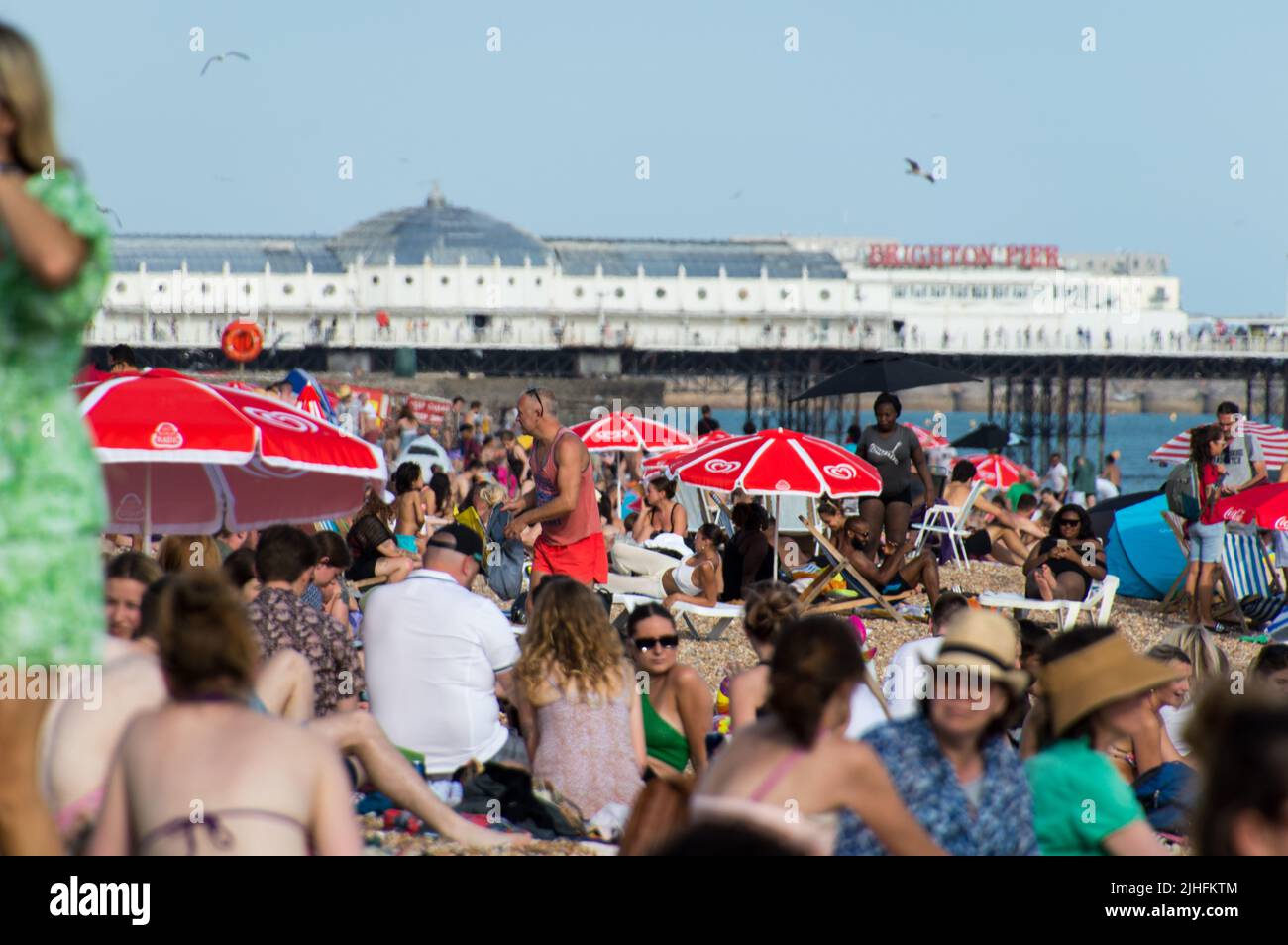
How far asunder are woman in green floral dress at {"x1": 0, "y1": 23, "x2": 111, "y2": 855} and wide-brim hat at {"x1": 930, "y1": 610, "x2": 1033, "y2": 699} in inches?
62.8

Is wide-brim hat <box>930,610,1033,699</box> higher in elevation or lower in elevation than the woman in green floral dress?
Answer: lower

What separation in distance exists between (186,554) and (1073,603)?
5.26m

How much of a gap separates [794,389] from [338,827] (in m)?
67.5

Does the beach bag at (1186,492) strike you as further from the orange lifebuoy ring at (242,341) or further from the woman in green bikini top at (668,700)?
the orange lifebuoy ring at (242,341)

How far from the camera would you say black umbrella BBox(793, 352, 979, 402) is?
1230cm

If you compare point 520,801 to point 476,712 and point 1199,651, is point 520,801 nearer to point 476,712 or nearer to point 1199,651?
point 476,712

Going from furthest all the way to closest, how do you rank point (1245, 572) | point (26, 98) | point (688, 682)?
point (1245, 572), point (688, 682), point (26, 98)

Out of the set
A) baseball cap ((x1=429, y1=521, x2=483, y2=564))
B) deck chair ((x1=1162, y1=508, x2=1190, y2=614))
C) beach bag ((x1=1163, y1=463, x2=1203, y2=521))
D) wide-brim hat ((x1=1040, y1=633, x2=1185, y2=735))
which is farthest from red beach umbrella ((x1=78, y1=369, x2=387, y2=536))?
deck chair ((x1=1162, y1=508, x2=1190, y2=614))

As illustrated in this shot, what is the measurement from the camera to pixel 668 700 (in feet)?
16.7

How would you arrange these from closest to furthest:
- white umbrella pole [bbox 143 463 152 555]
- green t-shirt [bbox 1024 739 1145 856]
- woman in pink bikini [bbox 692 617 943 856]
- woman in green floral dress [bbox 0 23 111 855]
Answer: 1. woman in green floral dress [bbox 0 23 111 855]
2. woman in pink bikini [bbox 692 617 943 856]
3. green t-shirt [bbox 1024 739 1145 856]
4. white umbrella pole [bbox 143 463 152 555]

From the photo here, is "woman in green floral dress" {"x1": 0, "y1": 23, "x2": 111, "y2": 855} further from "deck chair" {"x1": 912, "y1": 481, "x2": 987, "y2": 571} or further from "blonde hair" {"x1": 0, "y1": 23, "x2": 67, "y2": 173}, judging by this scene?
"deck chair" {"x1": 912, "y1": 481, "x2": 987, "y2": 571}

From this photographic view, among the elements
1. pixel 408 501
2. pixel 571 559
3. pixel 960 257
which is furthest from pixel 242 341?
pixel 960 257

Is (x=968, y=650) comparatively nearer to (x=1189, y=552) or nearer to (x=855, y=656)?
(x=855, y=656)
